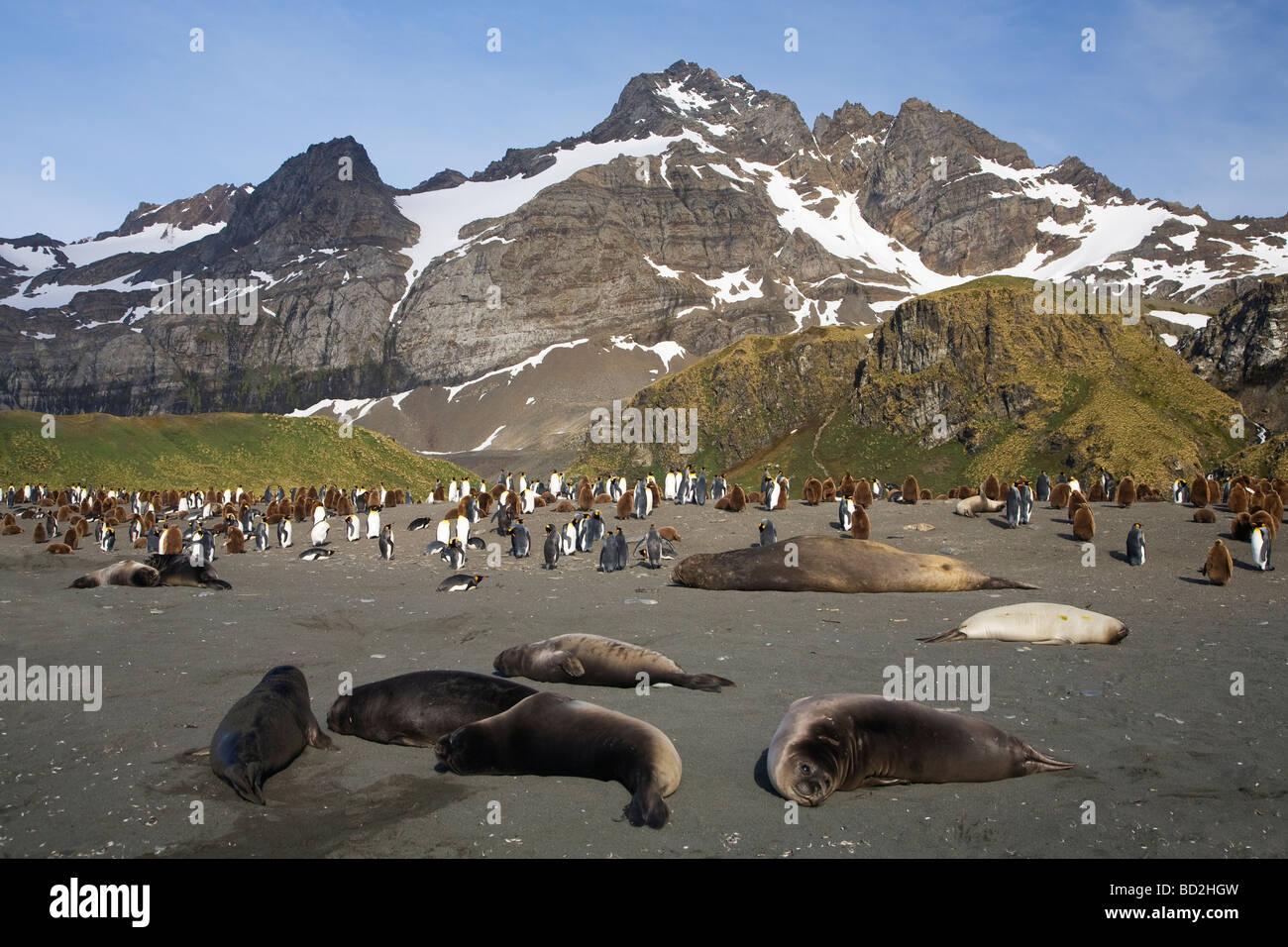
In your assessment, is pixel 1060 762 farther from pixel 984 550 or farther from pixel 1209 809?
pixel 984 550

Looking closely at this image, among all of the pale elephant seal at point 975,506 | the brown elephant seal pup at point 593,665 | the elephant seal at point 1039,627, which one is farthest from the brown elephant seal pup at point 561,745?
the pale elephant seal at point 975,506

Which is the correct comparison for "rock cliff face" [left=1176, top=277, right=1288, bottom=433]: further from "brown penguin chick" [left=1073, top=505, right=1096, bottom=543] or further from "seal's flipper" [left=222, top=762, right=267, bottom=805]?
"seal's flipper" [left=222, top=762, right=267, bottom=805]

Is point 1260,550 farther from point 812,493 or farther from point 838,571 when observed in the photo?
point 812,493

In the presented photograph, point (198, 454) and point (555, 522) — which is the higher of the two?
point (198, 454)

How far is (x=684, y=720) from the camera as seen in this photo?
25.8ft

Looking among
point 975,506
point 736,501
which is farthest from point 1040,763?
point 736,501

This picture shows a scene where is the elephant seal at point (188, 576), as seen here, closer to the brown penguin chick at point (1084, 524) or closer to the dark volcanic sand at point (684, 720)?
the dark volcanic sand at point (684, 720)

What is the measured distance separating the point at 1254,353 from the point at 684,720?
8337 cm

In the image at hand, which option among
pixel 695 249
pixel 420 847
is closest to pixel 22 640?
pixel 420 847

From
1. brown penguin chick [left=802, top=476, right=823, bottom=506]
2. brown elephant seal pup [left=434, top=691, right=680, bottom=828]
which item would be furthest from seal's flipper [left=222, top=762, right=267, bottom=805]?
brown penguin chick [left=802, top=476, right=823, bottom=506]

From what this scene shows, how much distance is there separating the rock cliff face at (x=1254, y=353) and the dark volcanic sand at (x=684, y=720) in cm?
6644

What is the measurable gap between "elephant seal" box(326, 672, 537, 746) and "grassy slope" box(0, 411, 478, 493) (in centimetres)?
4738

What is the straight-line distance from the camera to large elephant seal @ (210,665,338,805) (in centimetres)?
631
